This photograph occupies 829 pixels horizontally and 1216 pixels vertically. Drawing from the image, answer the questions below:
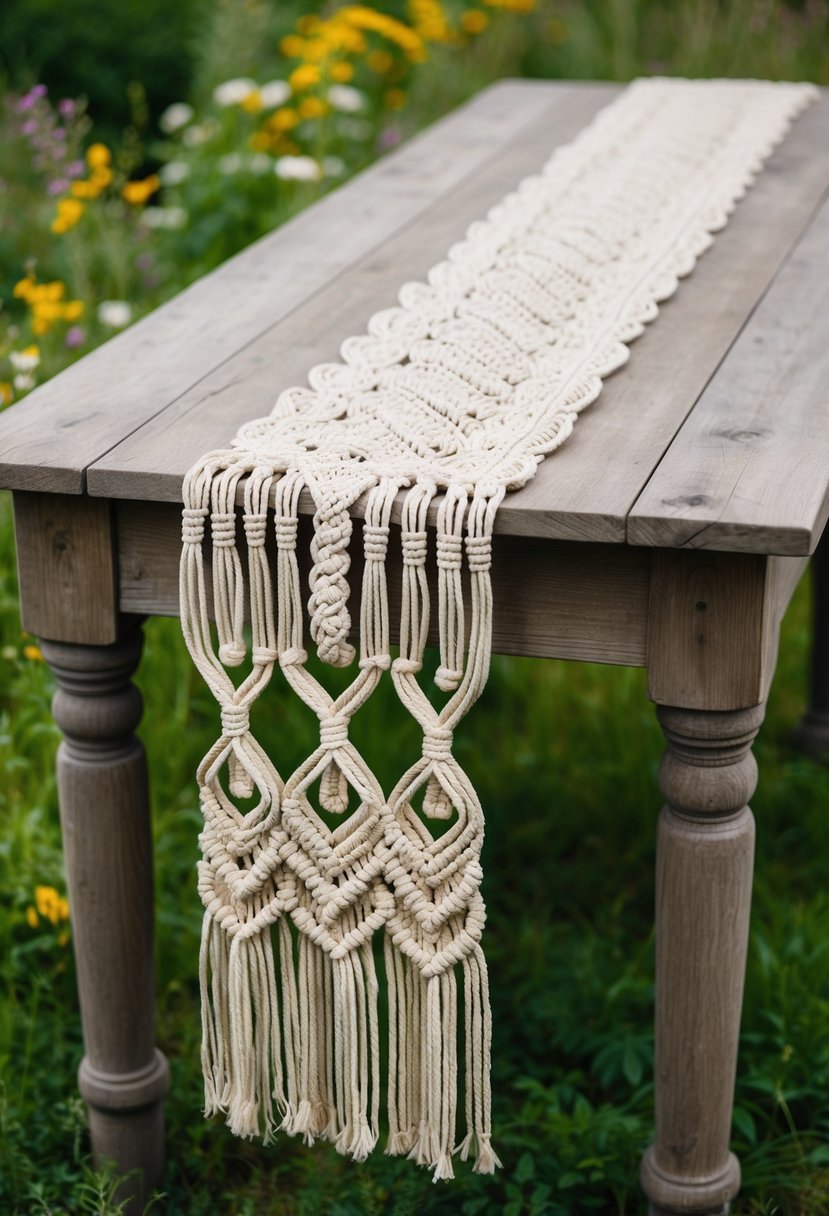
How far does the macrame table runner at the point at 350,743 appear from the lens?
4.93 ft

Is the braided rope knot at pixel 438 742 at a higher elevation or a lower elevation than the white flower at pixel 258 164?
higher

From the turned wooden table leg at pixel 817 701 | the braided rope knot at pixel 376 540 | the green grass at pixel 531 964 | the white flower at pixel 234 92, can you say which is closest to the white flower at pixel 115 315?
the green grass at pixel 531 964

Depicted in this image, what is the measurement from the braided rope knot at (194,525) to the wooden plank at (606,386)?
0.15 ft

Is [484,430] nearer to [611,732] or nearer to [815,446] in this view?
[815,446]

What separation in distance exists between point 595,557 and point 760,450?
0.22 m

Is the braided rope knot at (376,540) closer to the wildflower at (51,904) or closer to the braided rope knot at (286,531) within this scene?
the braided rope knot at (286,531)

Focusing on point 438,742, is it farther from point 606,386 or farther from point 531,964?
point 531,964

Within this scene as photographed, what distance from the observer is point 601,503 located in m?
1.46

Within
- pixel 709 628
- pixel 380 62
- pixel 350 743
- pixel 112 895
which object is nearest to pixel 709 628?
pixel 709 628

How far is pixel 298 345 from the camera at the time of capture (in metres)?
1.97

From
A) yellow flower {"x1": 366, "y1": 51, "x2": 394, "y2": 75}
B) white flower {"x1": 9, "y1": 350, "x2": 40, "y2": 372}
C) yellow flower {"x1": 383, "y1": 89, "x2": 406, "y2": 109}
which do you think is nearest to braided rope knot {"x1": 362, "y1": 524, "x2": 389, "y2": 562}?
white flower {"x1": 9, "y1": 350, "x2": 40, "y2": 372}

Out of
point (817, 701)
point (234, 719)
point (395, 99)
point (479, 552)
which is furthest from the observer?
point (395, 99)

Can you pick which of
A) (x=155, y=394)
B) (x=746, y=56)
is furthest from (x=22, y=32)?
(x=155, y=394)

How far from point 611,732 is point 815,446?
4.52ft
